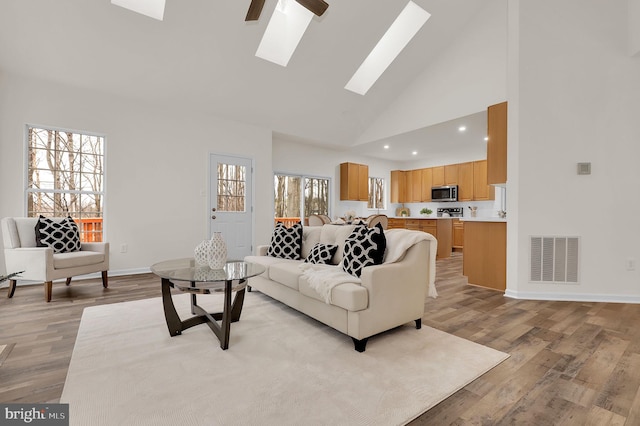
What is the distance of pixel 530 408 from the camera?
1.55 m

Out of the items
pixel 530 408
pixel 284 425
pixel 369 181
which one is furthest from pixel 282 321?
pixel 369 181

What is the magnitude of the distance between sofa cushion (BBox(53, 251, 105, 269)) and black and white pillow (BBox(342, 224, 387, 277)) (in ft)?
10.6

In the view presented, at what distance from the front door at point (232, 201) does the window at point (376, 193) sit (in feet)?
13.3

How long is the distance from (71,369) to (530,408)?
2.73 m

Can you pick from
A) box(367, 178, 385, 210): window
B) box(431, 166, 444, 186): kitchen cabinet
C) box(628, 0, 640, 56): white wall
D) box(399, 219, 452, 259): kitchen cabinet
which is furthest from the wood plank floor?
box(367, 178, 385, 210): window

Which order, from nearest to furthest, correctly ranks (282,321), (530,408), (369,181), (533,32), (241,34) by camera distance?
(530,408) → (282,321) → (533,32) → (241,34) → (369,181)

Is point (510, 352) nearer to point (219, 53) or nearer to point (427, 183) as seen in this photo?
point (219, 53)

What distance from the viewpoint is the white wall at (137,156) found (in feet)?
12.7

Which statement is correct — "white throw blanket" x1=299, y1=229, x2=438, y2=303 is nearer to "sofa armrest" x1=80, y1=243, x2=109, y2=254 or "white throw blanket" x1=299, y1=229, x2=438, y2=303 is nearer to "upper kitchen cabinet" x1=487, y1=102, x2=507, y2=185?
"upper kitchen cabinet" x1=487, y1=102, x2=507, y2=185

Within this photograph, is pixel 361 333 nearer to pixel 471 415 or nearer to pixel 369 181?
pixel 471 415

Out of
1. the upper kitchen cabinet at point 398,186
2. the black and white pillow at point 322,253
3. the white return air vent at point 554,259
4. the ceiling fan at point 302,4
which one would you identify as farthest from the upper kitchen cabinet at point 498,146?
the upper kitchen cabinet at point 398,186

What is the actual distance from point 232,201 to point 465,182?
588 centimetres

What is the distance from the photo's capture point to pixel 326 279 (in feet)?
7.88

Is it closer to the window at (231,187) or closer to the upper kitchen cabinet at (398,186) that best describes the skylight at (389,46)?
the window at (231,187)
